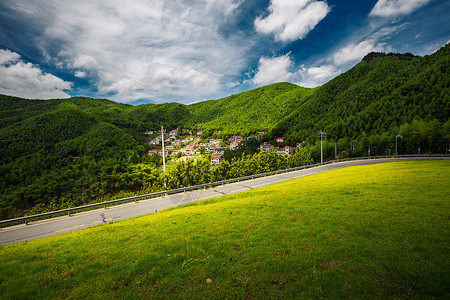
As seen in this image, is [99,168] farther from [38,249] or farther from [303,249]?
[303,249]

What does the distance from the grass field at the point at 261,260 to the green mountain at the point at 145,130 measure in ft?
42.1

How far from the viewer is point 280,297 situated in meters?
3.28

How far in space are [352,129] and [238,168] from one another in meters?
87.7

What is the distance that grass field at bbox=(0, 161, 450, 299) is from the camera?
347 cm

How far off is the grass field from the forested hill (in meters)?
87.9

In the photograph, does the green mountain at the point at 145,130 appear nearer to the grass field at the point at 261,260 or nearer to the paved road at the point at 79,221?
the paved road at the point at 79,221

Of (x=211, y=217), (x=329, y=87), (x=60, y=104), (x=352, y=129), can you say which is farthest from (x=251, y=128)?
(x=211, y=217)

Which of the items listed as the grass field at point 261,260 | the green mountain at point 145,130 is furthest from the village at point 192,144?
the grass field at point 261,260

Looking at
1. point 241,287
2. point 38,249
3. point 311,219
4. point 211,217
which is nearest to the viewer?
point 241,287

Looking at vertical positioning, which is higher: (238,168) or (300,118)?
(300,118)

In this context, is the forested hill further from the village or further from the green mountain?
the village

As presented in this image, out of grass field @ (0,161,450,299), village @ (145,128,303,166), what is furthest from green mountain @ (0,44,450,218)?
grass field @ (0,161,450,299)

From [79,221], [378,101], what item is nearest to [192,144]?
[378,101]

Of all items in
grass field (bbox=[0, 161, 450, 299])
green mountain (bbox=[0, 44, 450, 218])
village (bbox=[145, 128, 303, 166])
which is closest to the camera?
grass field (bbox=[0, 161, 450, 299])
